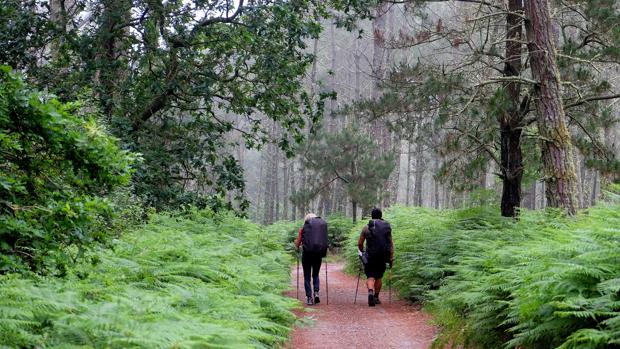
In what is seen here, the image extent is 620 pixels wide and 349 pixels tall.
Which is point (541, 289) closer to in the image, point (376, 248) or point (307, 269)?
point (376, 248)

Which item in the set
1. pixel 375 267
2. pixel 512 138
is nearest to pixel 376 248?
pixel 375 267

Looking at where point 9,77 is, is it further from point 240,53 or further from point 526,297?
point 240,53

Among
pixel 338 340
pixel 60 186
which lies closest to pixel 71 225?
pixel 60 186

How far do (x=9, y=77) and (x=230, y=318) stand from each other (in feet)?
8.86

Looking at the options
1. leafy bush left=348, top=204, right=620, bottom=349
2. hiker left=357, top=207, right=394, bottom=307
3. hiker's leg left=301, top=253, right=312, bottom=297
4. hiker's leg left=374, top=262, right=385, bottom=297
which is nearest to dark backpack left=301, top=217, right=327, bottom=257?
hiker's leg left=301, top=253, right=312, bottom=297

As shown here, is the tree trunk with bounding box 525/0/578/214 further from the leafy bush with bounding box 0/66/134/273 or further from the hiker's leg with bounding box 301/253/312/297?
the leafy bush with bounding box 0/66/134/273

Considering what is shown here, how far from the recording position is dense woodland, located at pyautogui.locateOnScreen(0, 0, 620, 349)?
459 cm

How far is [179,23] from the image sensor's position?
1448cm

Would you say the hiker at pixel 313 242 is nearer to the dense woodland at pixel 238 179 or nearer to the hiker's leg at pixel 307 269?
the hiker's leg at pixel 307 269

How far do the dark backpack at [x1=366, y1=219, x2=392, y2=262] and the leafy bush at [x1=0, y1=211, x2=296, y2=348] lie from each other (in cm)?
310

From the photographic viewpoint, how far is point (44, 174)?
5055 millimetres

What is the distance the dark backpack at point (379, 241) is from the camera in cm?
1225

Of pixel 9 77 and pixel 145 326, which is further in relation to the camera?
pixel 9 77

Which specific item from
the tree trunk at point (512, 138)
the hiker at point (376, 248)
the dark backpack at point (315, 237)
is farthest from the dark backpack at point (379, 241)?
the tree trunk at point (512, 138)
